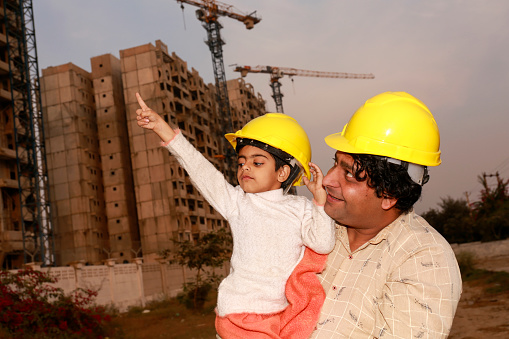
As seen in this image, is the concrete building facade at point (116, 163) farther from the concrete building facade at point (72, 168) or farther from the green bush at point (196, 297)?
the green bush at point (196, 297)

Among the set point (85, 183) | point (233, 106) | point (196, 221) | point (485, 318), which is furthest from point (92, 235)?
point (485, 318)

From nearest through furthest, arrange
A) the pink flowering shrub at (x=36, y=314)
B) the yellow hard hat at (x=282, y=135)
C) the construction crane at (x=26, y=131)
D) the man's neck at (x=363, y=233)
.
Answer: the man's neck at (x=363, y=233), the yellow hard hat at (x=282, y=135), the pink flowering shrub at (x=36, y=314), the construction crane at (x=26, y=131)

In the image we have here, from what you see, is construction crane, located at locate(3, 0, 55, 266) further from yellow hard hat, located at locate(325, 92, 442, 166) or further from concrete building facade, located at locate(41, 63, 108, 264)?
yellow hard hat, located at locate(325, 92, 442, 166)

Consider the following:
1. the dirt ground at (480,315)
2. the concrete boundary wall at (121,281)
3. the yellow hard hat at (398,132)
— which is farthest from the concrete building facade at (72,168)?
the yellow hard hat at (398,132)

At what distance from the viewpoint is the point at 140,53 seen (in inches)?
2138

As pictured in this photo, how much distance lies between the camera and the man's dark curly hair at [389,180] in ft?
7.80

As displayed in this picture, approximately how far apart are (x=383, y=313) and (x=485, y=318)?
10940 millimetres

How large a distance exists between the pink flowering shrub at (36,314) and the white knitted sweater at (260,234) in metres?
9.86

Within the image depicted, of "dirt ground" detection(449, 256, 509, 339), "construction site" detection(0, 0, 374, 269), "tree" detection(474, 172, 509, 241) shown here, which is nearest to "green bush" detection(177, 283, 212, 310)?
"dirt ground" detection(449, 256, 509, 339)

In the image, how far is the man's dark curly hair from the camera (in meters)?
2.38

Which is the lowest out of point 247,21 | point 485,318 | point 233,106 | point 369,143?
point 485,318

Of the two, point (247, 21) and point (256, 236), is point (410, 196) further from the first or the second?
point (247, 21)

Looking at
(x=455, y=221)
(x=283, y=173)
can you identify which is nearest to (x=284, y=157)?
(x=283, y=173)

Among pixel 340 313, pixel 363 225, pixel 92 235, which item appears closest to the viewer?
pixel 340 313
